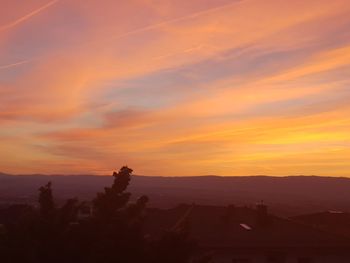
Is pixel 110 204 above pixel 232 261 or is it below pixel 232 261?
above

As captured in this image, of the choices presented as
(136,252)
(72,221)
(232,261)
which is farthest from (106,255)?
(232,261)

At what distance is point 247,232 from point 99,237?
72.1ft

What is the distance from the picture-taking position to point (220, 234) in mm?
31047

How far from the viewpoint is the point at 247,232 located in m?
31.7

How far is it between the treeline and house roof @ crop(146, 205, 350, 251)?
49.1 ft

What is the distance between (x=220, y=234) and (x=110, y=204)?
816 inches

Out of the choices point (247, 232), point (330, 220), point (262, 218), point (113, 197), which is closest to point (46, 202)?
point (113, 197)

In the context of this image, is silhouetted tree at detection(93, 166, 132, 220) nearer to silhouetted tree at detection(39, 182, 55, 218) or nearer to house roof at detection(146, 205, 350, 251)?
silhouetted tree at detection(39, 182, 55, 218)

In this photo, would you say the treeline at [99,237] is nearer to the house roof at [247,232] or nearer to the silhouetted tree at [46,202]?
the silhouetted tree at [46,202]

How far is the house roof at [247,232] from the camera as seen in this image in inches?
1166

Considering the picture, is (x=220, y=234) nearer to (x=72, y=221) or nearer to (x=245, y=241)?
(x=245, y=241)

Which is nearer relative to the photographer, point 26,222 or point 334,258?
point 26,222

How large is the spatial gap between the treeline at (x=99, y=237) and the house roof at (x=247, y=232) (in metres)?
15.0

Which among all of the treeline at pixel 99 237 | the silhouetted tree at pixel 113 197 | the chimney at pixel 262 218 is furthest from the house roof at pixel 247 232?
the silhouetted tree at pixel 113 197
